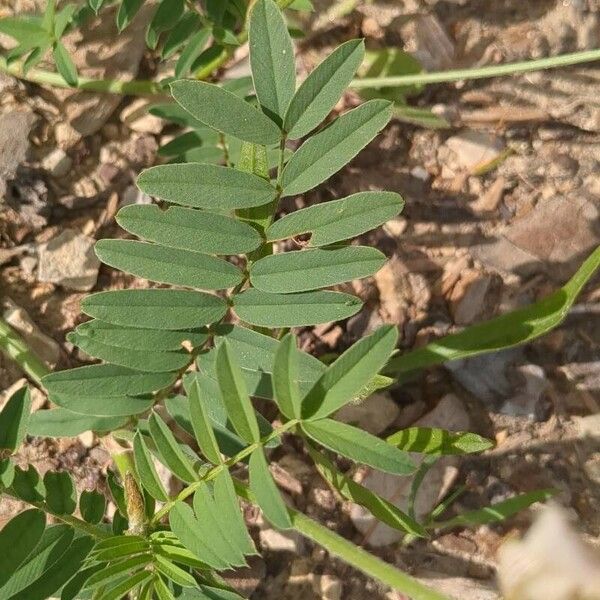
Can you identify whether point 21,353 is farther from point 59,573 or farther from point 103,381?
point 59,573

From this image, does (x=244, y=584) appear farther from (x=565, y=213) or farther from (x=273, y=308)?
(x=565, y=213)

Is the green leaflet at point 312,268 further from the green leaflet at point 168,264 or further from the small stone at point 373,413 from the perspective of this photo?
the small stone at point 373,413

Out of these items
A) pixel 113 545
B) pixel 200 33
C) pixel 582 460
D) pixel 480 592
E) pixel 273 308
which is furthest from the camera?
pixel 582 460

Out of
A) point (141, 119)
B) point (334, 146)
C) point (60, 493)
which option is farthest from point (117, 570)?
point (141, 119)

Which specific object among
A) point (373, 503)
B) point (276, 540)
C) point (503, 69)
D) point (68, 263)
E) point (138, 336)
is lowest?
point (276, 540)

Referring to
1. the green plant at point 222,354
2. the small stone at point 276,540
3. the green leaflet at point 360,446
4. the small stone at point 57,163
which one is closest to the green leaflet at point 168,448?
the green plant at point 222,354

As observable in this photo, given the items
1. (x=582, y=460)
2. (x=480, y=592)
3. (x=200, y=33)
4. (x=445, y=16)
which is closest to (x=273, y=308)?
(x=200, y=33)
